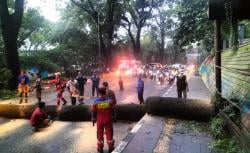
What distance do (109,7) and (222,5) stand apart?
42880 millimetres

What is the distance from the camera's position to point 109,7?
169 ft

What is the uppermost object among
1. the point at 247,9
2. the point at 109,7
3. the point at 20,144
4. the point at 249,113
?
the point at 109,7

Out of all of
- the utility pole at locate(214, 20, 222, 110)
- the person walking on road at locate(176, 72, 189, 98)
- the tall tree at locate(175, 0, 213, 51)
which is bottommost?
the person walking on road at locate(176, 72, 189, 98)

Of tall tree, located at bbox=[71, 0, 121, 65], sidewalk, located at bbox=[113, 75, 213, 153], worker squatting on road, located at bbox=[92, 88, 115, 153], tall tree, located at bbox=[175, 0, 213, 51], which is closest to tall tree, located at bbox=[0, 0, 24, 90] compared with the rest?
tall tree, located at bbox=[175, 0, 213, 51]

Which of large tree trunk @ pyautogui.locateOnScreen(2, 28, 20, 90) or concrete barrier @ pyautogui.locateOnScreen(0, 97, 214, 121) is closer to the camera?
concrete barrier @ pyautogui.locateOnScreen(0, 97, 214, 121)

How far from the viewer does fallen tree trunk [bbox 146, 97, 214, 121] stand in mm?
12254

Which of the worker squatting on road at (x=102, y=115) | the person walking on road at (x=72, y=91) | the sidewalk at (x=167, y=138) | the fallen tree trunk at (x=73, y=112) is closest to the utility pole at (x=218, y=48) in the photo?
the sidewalk at (x=167, y=138)

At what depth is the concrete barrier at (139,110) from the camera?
41.0ft

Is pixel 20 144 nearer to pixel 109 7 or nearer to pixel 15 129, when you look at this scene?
pixel 15 129

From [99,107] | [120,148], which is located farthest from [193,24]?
[120,148]

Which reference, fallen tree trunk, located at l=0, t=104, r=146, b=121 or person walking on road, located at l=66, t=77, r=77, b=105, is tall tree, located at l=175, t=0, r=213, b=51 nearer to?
Result: person walking on road, located at l=66, t=77, r=77, b=105

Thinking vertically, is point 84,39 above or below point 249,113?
above

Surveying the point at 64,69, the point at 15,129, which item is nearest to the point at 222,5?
the point at 15,129

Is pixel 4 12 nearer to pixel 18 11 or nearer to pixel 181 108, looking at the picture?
pixel 18 11
